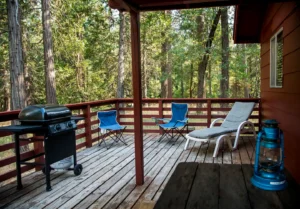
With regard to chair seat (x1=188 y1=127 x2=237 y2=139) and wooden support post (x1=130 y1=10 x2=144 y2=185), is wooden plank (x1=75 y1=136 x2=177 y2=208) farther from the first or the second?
chair seat (x1=188 y1=127 x2=237 y2=139)

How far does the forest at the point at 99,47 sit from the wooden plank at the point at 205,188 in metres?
6.97

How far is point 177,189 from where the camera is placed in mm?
1898

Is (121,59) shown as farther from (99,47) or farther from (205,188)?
(205,188)

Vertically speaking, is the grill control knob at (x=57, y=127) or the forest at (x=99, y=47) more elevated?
the forest at (x=99, y=47)

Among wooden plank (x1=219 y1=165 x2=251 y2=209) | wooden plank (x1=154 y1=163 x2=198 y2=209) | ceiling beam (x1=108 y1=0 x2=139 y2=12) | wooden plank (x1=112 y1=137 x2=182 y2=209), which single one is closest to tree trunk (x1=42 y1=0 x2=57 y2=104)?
wooden plank (x1=112 y1=137 x2=182 y2=209)

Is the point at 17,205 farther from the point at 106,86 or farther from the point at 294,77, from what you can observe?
the point at 106,86

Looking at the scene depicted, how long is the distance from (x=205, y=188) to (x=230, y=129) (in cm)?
315

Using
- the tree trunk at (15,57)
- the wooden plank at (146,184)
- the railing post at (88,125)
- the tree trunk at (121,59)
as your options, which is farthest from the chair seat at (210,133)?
the tree trunk at (121,59)

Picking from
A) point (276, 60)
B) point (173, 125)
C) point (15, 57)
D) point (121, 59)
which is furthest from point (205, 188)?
point (121, 59)

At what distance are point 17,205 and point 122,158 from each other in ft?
6.57

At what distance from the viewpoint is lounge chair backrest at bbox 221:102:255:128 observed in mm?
5242

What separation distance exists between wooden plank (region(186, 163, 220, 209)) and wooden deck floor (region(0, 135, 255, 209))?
751 mm

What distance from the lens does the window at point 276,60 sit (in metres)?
3.85

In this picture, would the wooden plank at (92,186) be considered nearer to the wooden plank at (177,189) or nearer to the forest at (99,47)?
the wooden plank at (177,189)
